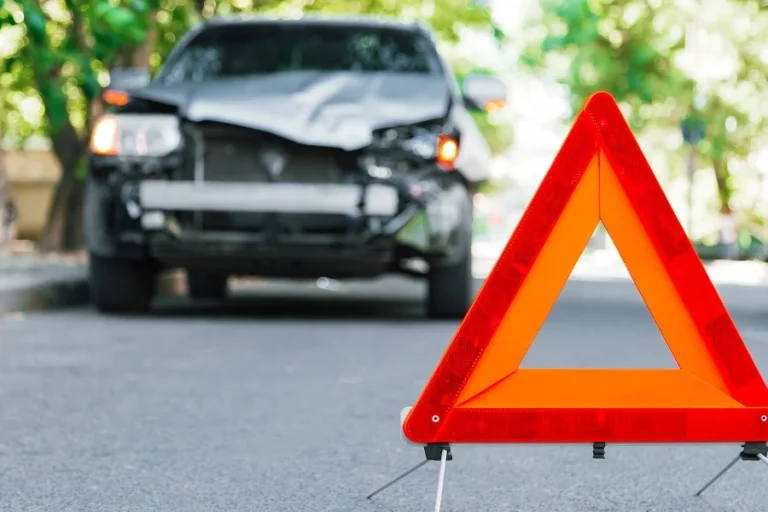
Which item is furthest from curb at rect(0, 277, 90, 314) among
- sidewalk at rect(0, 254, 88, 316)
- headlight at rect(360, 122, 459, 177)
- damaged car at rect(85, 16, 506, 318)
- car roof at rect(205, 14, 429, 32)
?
headlight at rect(360, 122, 459, 177)

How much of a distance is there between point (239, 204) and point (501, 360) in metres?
5.31

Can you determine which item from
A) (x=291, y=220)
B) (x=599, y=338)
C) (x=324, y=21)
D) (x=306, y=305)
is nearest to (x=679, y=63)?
(x=306, y=305)

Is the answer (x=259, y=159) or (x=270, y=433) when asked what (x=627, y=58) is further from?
(x=270, y=433)

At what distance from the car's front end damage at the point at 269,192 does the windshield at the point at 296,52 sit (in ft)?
3.33

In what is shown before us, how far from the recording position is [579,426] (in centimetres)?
336

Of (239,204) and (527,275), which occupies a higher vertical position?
(527,275)

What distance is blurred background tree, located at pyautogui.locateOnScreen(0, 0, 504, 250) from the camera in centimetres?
1164

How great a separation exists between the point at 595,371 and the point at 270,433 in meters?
1.75

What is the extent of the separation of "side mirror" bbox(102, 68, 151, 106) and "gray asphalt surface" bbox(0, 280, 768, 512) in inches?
53.9

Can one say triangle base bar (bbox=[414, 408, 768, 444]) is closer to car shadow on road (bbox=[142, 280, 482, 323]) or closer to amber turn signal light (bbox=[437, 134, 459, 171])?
amber turn signal light (bbox=[437, 134, 459, 171])

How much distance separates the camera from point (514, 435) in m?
3.36

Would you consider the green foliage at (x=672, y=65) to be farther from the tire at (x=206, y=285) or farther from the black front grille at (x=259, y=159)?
the black front grille at (x=259, y=159)

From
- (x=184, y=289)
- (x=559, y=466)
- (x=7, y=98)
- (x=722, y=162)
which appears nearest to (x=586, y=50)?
(x=722, y=162)

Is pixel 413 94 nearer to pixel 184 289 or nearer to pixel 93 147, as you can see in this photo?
pixel 93 147
